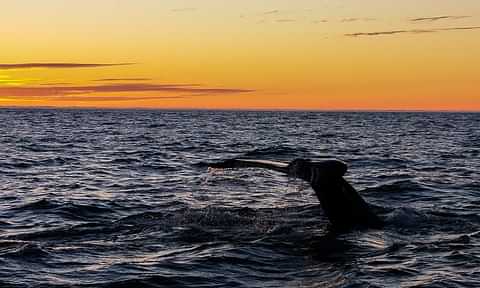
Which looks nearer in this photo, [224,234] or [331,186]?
[331,186]

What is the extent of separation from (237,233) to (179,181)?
10.8 meters

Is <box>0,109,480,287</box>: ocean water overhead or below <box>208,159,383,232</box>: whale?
below

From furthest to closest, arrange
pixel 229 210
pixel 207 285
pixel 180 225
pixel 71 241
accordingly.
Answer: pixel 229 210
pixel 180 225
pixel 71 241
pixel 207 285

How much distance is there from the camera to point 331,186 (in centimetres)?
1216

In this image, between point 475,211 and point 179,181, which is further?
point 179,181

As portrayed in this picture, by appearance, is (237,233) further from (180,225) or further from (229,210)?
(229,210)

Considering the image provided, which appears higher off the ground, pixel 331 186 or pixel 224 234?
pixel 331 186

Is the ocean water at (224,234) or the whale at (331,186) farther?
the whale at (331,186)

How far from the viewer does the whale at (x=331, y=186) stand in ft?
36.4

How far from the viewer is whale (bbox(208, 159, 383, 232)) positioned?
36.4 feet

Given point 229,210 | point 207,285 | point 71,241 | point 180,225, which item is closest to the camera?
point 207,285

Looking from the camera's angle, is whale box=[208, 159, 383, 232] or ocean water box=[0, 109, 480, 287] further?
whale box=[208, 159, 383, 232]

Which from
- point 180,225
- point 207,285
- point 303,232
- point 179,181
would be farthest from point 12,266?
point 179,181

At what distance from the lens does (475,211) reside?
16375mm
